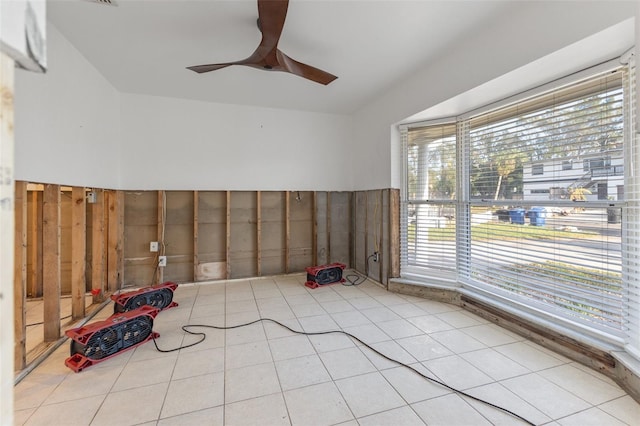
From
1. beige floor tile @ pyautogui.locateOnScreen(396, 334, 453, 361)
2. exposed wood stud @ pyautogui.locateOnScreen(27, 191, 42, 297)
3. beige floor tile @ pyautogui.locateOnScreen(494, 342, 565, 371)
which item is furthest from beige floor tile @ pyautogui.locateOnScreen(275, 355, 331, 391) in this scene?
exposed wood stud @ pyautogui.locateOnScreen(27, 191, 42, 297)

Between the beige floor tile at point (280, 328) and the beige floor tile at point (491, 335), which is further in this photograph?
the beige floor tile at point (280, 328)

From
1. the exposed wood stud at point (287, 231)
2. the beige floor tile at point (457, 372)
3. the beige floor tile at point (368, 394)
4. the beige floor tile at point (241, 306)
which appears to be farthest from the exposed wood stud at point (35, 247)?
the beige floor tile at point (457, 372)

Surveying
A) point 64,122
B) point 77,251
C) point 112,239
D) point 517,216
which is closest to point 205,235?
point 112,239

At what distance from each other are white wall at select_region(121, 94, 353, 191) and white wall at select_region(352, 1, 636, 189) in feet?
3.63

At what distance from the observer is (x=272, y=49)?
7.55 ft

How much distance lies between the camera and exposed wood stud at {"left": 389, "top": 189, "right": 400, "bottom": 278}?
397cm

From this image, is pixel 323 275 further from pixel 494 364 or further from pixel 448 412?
pixel 448 412

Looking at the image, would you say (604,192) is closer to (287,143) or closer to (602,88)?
(602,88)

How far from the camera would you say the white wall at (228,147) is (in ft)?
13.4

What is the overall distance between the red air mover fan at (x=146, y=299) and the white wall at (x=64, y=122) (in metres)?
1.36

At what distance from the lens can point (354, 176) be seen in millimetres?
5113

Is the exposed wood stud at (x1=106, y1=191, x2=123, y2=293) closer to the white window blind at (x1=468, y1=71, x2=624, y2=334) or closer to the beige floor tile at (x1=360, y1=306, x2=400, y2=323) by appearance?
the beige floor tile at (x1=360, y1=306, x2=400, y2=323)

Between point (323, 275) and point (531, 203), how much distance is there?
2.80 metres

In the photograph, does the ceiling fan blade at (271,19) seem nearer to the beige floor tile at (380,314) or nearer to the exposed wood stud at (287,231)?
the exposed wood stud at (287,231)
